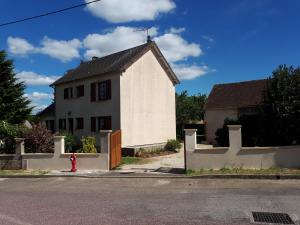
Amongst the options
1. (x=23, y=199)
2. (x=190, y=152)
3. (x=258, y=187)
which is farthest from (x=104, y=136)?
(x=258, y=187)

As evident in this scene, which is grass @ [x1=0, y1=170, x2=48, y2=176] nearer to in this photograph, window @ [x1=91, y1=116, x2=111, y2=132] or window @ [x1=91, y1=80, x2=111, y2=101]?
window @ [x1=91, y1=116, x2=111, y2=132]

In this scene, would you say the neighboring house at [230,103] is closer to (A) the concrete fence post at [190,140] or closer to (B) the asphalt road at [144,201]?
(A) the concrete fence post at [190,140]

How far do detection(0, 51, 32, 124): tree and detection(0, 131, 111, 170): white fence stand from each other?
12346 mm

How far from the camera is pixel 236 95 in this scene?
34.4 metres

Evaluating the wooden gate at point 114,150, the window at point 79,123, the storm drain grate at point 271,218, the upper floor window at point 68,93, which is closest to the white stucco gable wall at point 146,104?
the window at point 79,123

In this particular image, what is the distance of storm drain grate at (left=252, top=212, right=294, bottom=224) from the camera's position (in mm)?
7730

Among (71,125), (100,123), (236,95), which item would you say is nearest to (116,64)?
(100,123)

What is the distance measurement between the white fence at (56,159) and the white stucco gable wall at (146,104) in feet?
24.1

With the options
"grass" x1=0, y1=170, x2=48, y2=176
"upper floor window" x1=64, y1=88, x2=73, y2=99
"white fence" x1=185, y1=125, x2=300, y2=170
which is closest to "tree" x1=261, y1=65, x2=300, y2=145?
"white fence" x1=185, y1=125, x2=300, y2=170

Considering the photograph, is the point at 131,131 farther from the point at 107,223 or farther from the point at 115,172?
the point at 107,223

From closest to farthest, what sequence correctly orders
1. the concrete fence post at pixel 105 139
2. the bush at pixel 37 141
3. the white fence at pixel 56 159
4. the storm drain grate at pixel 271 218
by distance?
1. the storm drain grate at pixel 271 218
2. the concrete fence post at pixel 105 139
3. the white fence at pixel 56 159
4. the bush at pixel 37 141

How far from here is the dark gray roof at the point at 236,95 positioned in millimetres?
32625

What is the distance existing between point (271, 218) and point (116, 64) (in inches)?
759

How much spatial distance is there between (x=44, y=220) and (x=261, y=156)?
9.35 metres
